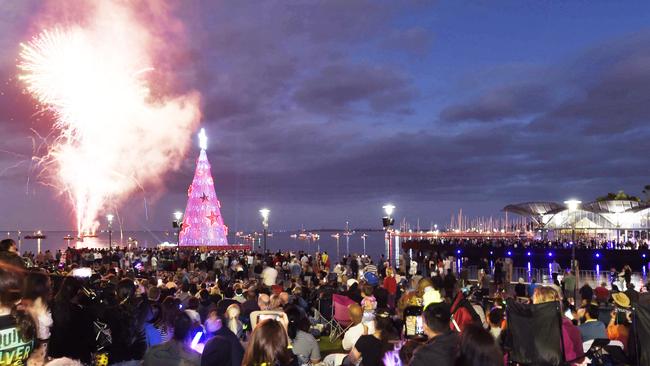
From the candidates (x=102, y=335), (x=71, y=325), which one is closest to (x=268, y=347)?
(x=71, y=325)

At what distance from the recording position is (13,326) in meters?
4.20

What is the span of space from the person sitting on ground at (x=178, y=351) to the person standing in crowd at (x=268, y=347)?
108 centimetres

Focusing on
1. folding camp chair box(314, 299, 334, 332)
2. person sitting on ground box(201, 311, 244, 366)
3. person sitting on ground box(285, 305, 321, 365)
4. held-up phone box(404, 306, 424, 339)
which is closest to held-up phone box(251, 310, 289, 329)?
person sitting on ground box(285, 305, 321, 365)

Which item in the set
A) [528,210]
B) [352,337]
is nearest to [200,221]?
[352,337]

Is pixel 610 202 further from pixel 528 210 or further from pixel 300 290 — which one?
pixel 300 290

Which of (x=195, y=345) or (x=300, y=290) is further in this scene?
(x=300, y=290)

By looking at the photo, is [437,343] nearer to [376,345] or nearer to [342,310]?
[376,345]

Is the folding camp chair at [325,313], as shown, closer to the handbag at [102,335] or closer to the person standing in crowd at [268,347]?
the handbag at [102,335]

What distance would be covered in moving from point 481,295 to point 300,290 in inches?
182

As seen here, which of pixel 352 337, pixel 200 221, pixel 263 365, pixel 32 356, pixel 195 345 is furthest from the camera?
pixel 200 221

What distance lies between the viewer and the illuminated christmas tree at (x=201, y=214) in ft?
136

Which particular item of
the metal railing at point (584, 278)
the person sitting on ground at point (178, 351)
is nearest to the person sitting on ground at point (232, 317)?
the person sitting on ground at point (178, 351)

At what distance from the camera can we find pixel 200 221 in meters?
41.7

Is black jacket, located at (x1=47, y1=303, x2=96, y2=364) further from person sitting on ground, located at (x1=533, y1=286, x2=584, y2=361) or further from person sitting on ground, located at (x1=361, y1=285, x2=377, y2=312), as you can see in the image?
person sitting on ground, located at (x1=533, y1=286, x2=584, y2=361)
